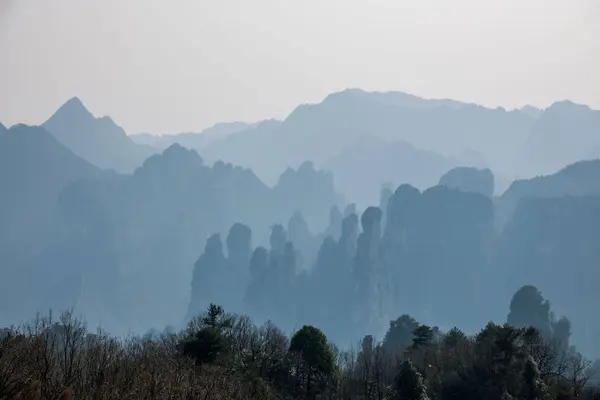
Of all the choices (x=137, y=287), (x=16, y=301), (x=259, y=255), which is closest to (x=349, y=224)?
(x=259, y=255)

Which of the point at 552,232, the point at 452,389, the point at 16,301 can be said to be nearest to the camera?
the point at 452,389

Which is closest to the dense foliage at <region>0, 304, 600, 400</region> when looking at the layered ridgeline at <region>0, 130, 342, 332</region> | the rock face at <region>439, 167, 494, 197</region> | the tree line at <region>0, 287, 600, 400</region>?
the tree line at <region>0, 287, 600, 400</region>

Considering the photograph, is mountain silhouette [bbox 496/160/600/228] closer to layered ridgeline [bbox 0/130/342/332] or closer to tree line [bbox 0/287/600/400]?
layered ridgeline [bbox 0/130/342/332]

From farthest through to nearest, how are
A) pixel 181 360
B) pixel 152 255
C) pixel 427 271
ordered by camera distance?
pixel 152 255, pixel 427 271, pixel 181 360

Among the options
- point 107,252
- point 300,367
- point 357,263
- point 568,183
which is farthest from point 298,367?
point 107,252

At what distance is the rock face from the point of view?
503 feet

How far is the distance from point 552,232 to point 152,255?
356 feet

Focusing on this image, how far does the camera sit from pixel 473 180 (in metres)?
154

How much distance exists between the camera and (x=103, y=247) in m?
184

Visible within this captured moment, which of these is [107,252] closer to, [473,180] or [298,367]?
[473,180]

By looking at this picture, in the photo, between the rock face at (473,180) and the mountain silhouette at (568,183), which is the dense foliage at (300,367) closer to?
the mountain silhouette at (568,183)

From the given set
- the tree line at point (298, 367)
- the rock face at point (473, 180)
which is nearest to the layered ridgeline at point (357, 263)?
the rock face at point (473, 180)

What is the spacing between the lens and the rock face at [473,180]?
153375 mm

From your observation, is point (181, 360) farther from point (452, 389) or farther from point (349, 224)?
point (349, 224)
